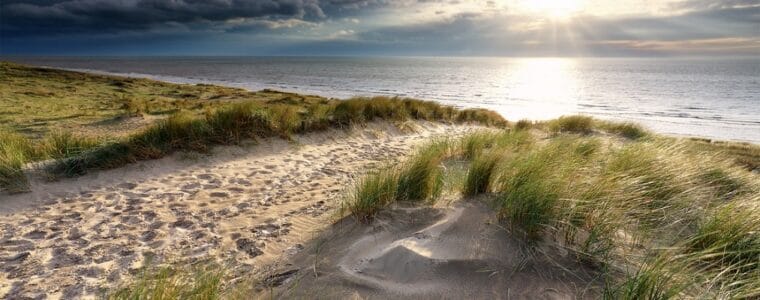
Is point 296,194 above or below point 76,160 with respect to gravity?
below

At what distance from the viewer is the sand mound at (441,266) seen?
130 inches

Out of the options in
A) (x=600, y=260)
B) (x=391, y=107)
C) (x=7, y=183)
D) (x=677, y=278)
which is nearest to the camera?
(x=677, y=278)

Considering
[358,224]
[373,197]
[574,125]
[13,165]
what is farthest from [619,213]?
[574,125]

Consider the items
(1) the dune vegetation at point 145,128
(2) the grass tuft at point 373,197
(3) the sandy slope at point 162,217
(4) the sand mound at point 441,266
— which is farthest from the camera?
(1) the dune vegetation at point 145,128

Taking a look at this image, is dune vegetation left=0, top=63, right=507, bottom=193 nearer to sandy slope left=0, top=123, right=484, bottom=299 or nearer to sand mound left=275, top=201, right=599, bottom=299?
sandy slope left=0, top=123, right=484, bottom=299

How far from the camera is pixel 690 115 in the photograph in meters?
26.6

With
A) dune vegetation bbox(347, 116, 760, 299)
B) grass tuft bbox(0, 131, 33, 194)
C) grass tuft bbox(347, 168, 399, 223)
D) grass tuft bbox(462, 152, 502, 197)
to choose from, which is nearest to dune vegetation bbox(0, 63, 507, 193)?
grass tuft bbox(0, 131, 33, 194)

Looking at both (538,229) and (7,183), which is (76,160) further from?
(538,229)

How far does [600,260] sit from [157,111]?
55.6 feet

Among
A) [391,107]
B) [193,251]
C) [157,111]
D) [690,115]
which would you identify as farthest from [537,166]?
[690,115]

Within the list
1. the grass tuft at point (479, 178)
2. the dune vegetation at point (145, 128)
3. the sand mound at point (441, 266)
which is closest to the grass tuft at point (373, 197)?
the sand mound at point (441, 266)

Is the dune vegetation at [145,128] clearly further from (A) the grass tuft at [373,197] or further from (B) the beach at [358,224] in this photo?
(A) the grass tuft at [373,197]

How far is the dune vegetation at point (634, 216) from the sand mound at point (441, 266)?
0.69 feet

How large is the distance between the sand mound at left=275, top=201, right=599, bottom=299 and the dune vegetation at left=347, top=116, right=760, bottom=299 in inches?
8.2
